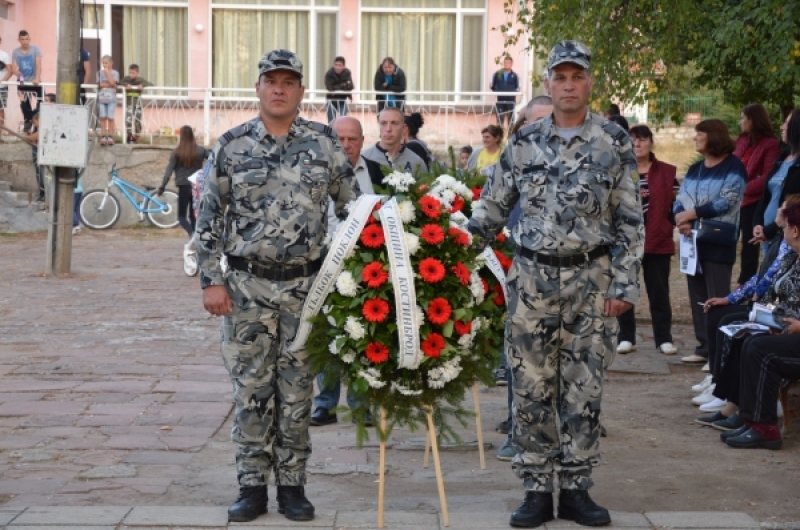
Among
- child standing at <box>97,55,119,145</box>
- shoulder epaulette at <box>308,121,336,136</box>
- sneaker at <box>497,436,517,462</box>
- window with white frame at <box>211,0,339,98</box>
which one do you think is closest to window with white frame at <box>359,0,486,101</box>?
window with white frame at <box>211,0,339,98</box>

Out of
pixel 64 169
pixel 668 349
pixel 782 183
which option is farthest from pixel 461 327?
pixel 64 169

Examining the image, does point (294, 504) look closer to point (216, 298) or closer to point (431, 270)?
point (216, 298)

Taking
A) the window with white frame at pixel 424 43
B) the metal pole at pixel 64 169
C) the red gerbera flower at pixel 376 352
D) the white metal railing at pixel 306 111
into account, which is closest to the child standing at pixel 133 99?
the white metal railing at pixel 306 111

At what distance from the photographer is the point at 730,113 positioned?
93.4ft

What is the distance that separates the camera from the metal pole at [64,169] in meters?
15.4

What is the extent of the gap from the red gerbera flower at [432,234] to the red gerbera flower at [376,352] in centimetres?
53

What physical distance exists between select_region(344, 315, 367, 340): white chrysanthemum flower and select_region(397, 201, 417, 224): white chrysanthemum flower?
0.53 metres

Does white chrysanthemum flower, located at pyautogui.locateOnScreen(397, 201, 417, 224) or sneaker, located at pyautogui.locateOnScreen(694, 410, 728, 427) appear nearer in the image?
white chrysanthemum flower, located at pyautogui.locateOnScreen(397, 201, 417, 224)

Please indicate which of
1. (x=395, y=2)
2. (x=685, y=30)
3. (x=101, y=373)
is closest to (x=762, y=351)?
(x=101, y=373)

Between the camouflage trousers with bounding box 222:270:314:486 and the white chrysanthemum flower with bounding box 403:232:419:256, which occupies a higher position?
the white chrysanthemum flower with bounding box 403:232:419:256

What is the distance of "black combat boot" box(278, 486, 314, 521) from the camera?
5.71 m

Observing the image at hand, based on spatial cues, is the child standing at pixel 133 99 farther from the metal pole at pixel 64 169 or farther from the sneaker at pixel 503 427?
the sneaker at pixel 503 427

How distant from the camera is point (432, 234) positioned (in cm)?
571

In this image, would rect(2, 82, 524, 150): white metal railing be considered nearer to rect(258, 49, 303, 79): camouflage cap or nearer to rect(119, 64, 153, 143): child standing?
rect(119, 64, 153, 143): child standing
